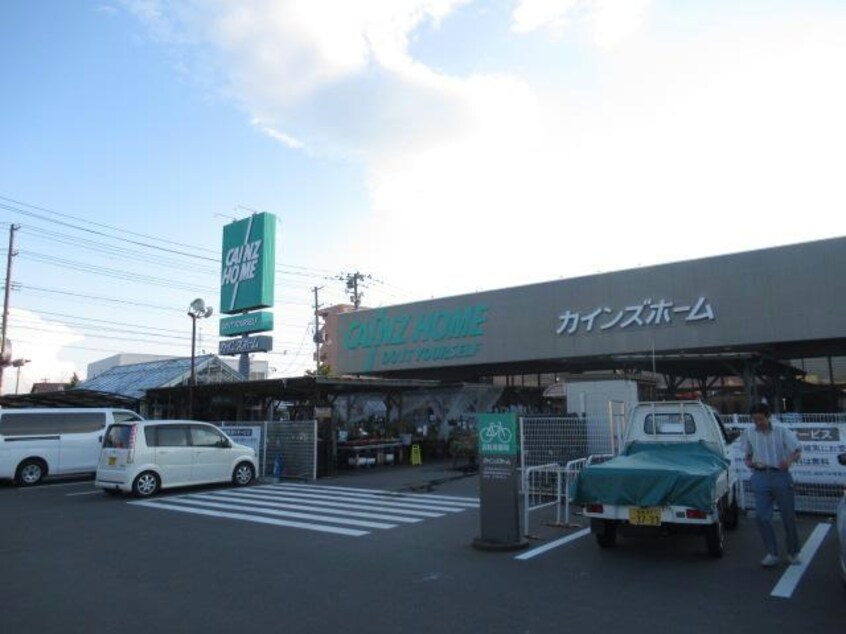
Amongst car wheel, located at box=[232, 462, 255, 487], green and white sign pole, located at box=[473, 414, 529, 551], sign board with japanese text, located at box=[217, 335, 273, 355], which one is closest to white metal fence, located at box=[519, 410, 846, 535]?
green and white sign pole, located at box=[473, 414, 529, 551]

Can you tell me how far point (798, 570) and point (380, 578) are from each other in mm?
4660

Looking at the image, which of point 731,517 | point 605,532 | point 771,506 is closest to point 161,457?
point 605,532

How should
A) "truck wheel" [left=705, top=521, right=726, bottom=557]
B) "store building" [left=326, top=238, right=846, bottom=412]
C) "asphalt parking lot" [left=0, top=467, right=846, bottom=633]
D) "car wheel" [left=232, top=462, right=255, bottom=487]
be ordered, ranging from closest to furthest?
1. "asphalt parking lot" [left=0, top=467, right=846, bottom=633]
2. "truck wheel" [left=705, top=521, right=726, bottom=557]
3. "car wheel" [left=232, top=462, right=255, bottom=487]
4. "store building" [left=326, top=238, right=846, bottom=412]

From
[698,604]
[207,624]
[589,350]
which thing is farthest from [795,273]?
[207,624]

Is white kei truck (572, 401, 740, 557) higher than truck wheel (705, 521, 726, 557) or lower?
higher

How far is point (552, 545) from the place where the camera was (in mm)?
9219

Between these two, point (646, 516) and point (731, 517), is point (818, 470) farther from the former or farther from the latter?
point (646, 516)

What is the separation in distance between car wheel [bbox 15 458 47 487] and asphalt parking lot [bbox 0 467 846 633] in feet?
21.4

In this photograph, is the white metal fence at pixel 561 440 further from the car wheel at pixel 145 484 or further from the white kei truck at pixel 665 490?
the car wheel at pixel 145 484

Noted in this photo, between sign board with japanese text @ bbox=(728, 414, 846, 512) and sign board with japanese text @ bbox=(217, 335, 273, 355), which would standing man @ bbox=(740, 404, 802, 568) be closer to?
sign board with japanese text @ bbox=(728, 414, 846, 512)

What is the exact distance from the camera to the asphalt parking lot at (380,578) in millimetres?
5910

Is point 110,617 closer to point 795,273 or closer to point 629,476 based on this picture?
point 629,476

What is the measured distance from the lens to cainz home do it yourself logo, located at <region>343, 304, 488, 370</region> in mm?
29344

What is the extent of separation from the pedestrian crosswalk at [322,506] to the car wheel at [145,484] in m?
0.58
